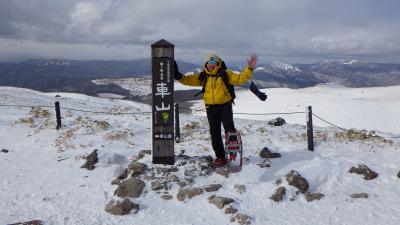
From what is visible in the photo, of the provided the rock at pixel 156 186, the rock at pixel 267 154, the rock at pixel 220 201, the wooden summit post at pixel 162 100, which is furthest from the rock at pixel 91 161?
the rock at pixel 267 154

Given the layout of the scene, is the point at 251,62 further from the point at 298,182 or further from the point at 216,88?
the point at 298,182

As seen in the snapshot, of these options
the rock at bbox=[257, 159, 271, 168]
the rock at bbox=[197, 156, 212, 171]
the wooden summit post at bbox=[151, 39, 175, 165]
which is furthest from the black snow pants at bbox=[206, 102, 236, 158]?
the rock at bbox=[257, 159, 271, 168]

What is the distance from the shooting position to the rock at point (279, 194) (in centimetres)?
954

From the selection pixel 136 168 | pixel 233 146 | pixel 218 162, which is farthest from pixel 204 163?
pixel 136 168

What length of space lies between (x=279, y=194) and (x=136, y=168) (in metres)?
3.69

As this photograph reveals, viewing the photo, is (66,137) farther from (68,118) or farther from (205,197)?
(205,197)

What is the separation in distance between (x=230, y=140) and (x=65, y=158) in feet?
17.7

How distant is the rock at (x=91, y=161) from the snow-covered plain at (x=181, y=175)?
15cm

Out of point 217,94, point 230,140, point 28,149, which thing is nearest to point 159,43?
point 217,94

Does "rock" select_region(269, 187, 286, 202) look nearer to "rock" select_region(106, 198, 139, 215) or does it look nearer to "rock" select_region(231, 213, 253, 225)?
"rock" select_region(231, 213, 253, 225)

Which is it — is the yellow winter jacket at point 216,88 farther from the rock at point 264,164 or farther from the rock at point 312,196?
the rock at point 312,196

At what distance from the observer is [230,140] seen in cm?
1089

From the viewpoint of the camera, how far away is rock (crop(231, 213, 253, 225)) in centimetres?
847

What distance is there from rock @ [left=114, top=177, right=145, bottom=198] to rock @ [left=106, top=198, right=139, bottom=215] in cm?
54
